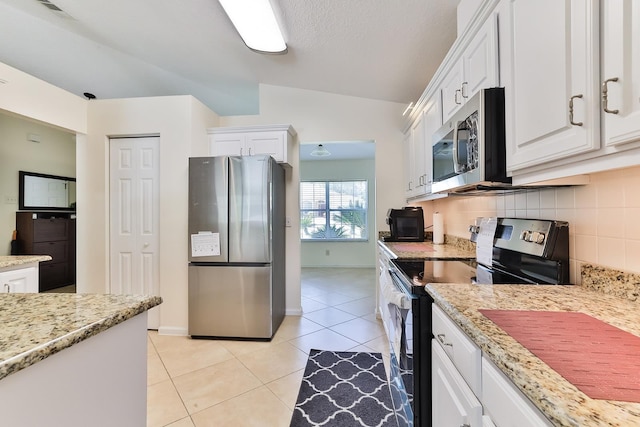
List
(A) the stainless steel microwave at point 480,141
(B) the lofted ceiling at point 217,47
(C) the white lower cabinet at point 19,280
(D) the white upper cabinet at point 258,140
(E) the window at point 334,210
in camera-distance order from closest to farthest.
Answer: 1. (A) the stainless steel microwave at point 480,141
2. (C) the white lower cabinet at point 19,280
3. (B) the lofted ceiling at point 217,47
4. (D) the white upper cabinet at point 258,140
5. (E) the window at point 334,210

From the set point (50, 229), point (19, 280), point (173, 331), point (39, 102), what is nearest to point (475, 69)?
point (19, 280)

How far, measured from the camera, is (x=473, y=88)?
4.57 feet

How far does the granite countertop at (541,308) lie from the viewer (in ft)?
1.44

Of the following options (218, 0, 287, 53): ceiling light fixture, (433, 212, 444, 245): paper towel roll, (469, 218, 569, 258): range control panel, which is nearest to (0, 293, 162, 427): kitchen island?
(469, 218, 569, 258): range control panel

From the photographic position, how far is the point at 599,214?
106cm

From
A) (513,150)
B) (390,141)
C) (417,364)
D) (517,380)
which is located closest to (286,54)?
(390,141)

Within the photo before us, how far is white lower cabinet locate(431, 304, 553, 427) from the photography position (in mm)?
587

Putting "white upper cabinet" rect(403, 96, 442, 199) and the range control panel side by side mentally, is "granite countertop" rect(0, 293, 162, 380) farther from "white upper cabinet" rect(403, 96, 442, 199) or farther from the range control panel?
Answer: "white upper cabinet" rect(403, 96, 442, 199)

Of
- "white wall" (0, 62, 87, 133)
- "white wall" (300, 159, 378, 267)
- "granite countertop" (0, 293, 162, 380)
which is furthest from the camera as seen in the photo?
"white wall" (300, 159, 378, 267)

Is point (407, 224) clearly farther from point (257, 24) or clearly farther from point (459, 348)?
point (257, 24)

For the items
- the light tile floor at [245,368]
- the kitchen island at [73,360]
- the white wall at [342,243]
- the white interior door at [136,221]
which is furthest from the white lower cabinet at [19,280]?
the white wall at [342,243]

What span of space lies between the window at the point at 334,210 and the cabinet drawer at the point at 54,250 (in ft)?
13.9

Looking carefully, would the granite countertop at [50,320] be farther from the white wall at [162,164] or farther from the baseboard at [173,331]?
the baseboard at [173,331]

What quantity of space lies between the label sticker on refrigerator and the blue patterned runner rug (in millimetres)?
1312
